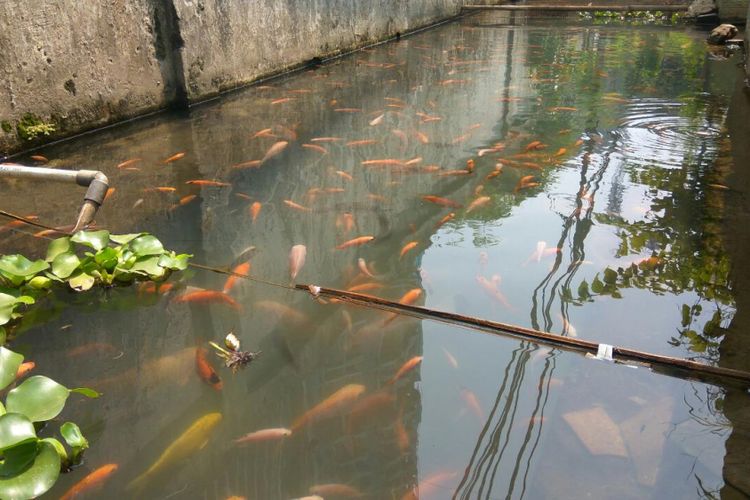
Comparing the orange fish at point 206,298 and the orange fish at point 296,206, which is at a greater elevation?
the orange fish at point 296,206

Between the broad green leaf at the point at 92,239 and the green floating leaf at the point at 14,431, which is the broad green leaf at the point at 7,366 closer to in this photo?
the green floating leaf at the point at 14,431

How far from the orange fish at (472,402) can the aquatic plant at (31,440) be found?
105 centimetres

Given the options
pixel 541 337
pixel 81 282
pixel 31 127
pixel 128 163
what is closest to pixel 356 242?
pixel 541 337

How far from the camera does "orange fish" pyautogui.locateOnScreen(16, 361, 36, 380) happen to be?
1.97m

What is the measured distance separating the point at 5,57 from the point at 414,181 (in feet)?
8.25

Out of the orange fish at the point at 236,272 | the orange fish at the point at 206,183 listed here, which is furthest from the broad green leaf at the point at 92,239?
the orange fish at the point at 206,183

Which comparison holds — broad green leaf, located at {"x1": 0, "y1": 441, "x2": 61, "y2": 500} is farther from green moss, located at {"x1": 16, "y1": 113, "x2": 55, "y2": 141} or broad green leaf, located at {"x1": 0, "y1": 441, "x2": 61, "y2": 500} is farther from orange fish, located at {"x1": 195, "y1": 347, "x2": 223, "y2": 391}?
green moss, located at {"x1": 16, "y1": 113, "x2": 55, "y2": 141}

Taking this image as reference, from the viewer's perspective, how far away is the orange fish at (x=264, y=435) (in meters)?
1.73

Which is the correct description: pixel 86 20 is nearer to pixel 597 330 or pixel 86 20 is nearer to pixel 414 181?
pixel 414 181

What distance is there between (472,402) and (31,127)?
11.3ft

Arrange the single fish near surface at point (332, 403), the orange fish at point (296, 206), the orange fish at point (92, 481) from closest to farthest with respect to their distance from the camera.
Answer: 1. the orange fish at point (92, 481)
2. the single fish near surface at point (332, 403)
3. the orange fish at point (296, 206)

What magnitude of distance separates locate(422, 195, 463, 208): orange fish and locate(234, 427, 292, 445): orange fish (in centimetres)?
179

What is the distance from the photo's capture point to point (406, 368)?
79.7 inches

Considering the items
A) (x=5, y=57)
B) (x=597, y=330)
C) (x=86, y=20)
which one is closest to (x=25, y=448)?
(x=597, y=330)
